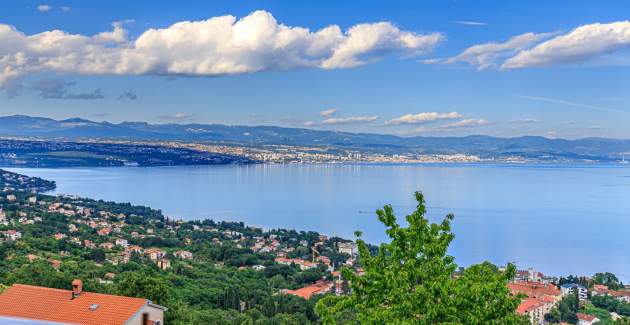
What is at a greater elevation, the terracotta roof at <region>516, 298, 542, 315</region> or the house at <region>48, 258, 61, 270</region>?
the house at <region>48, 258, 61, 270</region>

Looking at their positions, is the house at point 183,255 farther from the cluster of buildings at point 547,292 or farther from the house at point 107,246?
the cluster of buildings at point 547,292

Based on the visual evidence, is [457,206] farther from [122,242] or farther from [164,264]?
[164,264]

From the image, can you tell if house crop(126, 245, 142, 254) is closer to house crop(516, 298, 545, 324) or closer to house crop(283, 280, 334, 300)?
house crop(283, 280, 334, 300)

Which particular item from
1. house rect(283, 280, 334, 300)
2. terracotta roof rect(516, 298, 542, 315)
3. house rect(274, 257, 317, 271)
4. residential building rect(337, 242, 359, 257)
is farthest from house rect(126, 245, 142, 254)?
terracotta roof rect(516, 298, 542, 315)

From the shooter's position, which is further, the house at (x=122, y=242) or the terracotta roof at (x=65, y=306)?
the house at (x=122, y=242)

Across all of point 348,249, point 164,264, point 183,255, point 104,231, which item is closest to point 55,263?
point 164,264

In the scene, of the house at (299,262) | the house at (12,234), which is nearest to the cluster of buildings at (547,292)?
the house at (299,262)
